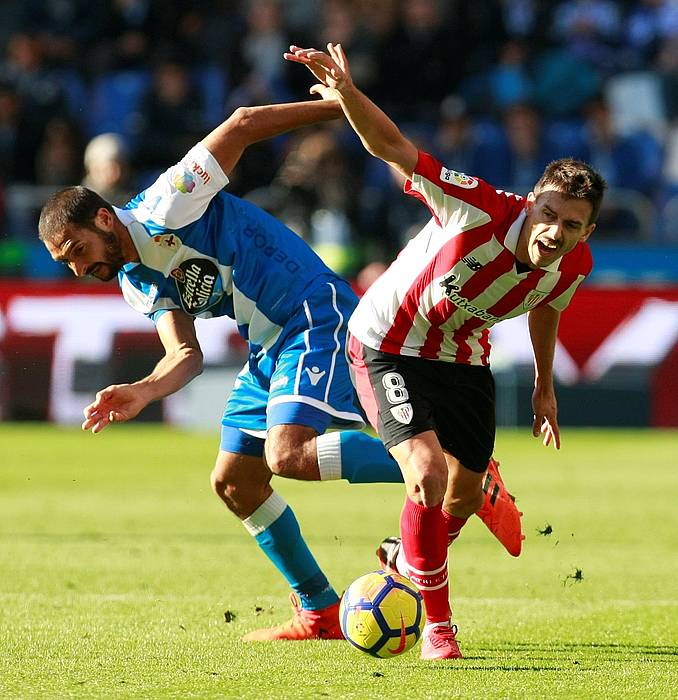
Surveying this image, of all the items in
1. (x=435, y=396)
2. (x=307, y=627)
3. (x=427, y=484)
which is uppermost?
(x=435, y=396)

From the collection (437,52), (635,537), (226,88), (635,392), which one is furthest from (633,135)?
(635,537)

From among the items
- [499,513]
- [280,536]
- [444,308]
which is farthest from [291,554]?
[444,308]

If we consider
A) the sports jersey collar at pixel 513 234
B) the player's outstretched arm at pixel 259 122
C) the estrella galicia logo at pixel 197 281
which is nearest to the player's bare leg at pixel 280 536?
the estrella galicia logo at pixel 197 281

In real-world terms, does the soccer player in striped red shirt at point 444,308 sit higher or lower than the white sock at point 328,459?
higher

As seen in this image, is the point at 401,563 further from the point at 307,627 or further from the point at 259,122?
the point at 259,122

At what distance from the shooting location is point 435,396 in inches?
225

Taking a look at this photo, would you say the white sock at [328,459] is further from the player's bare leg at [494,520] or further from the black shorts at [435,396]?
the player's bare leg at [494,520]

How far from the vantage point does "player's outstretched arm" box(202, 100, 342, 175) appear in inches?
232

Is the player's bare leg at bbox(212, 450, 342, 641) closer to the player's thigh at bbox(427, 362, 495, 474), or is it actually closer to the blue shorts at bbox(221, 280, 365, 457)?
the blue shorts at bbox(221, 280, 365, 457)

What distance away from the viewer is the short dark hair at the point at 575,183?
533cm

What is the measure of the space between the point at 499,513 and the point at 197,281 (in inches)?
61.7

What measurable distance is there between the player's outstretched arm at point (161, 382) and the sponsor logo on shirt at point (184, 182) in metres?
0.53

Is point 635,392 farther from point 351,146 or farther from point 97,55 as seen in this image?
point 97,55

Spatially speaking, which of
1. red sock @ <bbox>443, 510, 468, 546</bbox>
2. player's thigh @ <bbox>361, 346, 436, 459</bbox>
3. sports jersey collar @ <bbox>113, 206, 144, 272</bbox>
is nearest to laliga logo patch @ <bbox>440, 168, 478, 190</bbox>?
player's thigh @ <bbox>361, 346, 436, 459</bbox>
